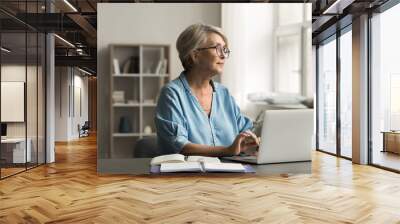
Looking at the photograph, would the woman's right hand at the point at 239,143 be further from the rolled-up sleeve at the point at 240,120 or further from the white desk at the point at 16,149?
the white desk at the point at 16,149

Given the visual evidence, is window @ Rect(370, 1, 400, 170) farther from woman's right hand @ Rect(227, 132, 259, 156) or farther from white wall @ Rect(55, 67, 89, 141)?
white wall @ Rect(55, 67, 89, 141)

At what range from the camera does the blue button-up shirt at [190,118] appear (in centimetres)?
451

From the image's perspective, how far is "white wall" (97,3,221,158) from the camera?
4.54 m

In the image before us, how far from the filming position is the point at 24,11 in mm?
6246

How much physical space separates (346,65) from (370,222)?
18.2ft

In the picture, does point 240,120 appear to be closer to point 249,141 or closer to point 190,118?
point 249,141

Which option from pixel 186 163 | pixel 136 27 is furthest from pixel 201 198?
pixel 136 27

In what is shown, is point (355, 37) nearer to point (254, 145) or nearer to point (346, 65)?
point (346, 65)

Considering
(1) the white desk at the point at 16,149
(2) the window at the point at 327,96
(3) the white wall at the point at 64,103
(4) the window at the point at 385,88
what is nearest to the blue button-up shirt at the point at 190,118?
(1) the white desk at the point at 16,149

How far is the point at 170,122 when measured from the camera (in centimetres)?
450

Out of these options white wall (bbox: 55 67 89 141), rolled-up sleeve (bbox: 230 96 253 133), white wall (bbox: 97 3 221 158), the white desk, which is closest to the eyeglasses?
white wall (bbox: 97 3 221 158)

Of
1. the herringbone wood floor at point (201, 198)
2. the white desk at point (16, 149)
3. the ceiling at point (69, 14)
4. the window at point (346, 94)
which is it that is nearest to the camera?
the herringbone wood floor at point (201, 198)

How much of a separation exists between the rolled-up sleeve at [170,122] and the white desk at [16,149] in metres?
2.40

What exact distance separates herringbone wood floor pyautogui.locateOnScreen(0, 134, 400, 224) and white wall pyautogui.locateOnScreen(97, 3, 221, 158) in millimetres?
684
